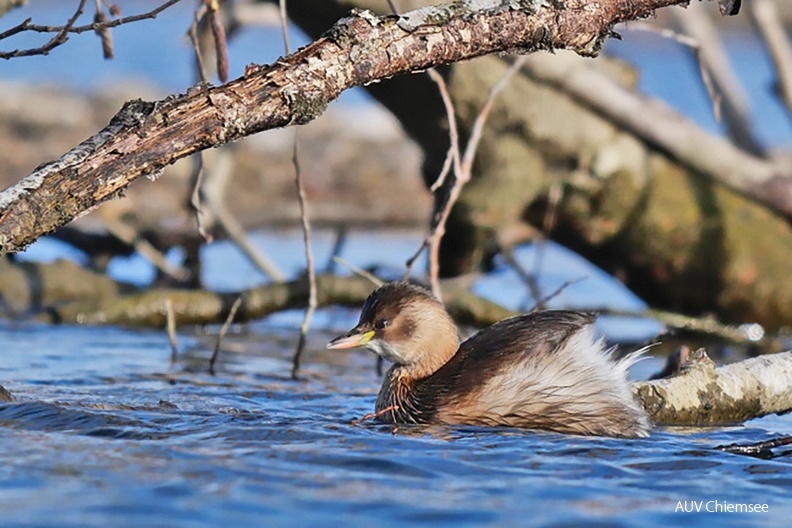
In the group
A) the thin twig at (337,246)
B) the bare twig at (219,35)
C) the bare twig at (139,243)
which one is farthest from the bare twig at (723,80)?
the bare twig at (219,35)

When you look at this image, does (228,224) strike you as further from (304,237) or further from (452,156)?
(452,156)

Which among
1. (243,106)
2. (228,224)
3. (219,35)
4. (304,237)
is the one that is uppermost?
(219,35)

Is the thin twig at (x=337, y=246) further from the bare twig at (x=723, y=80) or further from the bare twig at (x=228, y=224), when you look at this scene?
the bare twig at (x=723, y=80)

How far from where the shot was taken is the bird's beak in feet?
18.2

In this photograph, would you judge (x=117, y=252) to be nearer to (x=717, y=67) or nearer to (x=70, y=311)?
(x=70, y=311)

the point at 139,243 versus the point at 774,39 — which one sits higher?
the point at 774,39

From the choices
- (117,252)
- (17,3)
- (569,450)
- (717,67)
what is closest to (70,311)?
(117,252)

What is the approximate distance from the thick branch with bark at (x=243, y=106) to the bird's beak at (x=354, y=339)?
1.50 metres

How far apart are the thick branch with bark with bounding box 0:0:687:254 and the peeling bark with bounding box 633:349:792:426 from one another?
68.5 inches

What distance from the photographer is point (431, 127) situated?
7.78 metres

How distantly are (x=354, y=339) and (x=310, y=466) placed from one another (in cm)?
154

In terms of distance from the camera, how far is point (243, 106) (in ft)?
13.8

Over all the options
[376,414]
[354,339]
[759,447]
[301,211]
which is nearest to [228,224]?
[301,211]

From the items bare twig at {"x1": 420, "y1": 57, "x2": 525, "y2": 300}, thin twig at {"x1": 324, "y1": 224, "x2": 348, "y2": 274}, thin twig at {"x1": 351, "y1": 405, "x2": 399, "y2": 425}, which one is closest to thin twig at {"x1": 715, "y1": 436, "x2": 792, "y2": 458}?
thin twig at {"x1": 351, "y1": 405, "x2": 399, "y2": 425}
